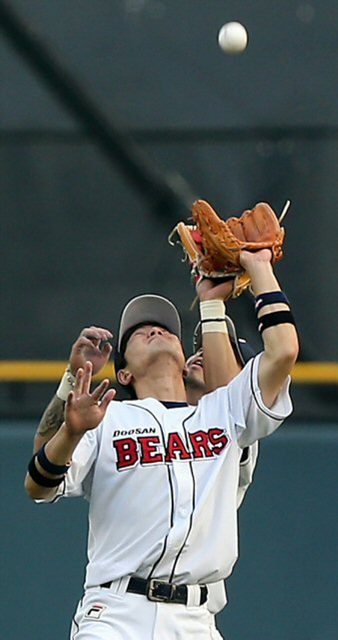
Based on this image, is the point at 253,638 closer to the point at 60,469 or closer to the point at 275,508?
the point at 275,508

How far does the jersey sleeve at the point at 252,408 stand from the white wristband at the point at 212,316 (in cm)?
21

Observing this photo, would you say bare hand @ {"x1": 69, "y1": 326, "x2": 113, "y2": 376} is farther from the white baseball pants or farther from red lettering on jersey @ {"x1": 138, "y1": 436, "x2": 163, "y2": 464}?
the white baseball pants

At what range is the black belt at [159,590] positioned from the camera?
3502 millimetres

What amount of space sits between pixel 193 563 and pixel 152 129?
2.65 m

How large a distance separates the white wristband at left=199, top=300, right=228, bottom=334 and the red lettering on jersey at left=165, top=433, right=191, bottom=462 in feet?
1.16

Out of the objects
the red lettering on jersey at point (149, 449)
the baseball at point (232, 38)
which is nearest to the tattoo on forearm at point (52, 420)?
the red lettering on jersey at point (149, 449)

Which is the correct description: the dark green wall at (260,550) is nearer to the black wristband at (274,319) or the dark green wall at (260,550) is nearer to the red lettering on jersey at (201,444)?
the red lettering on jersey at (201,444)

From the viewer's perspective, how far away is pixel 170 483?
356cm

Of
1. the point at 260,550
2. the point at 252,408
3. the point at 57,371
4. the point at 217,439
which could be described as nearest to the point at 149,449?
the point at 217,439

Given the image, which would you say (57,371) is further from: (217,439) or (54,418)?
(217,439)

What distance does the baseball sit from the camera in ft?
18.2

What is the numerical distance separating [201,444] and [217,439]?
4cm

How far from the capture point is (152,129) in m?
5.79

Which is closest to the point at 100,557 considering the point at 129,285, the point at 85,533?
the point at 85,533
